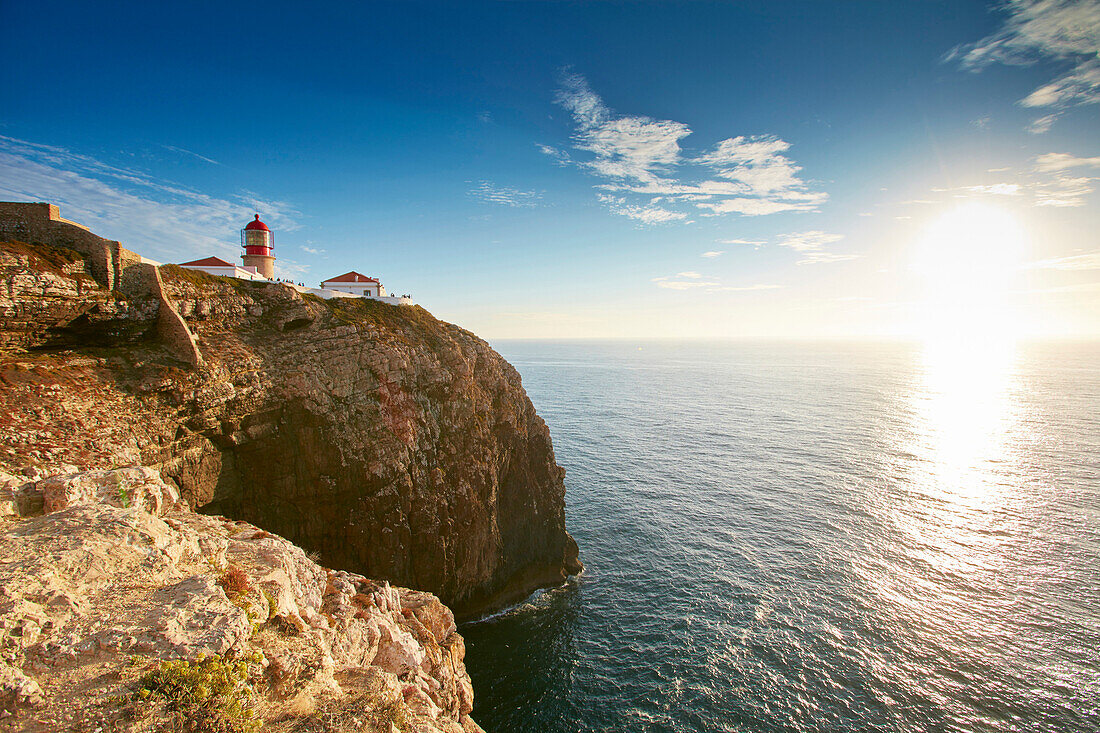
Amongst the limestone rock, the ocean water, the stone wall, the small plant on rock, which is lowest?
the ocean water

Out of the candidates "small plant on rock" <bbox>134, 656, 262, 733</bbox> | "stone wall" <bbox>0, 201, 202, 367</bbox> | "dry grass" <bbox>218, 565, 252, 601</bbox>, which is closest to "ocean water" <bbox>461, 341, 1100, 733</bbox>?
"dry grass" <bbox>218, 565, 252, 601</bbox>

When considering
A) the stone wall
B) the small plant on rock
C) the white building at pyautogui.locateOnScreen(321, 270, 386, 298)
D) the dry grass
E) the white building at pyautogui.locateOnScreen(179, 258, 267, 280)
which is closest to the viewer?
the small plant on rock

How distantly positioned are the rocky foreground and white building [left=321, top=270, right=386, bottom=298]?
3196cm

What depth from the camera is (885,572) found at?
42.6 meters

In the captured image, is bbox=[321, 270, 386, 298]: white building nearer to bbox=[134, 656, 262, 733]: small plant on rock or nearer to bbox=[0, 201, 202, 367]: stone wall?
bbox=[0, 201, 202, 367]: stone wall

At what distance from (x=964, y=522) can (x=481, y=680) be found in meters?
54.7

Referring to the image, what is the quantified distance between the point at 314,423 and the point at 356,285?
20526 mm

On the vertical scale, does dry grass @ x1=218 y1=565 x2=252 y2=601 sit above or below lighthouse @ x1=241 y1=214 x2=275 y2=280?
below

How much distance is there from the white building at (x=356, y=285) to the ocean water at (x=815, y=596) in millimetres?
34329

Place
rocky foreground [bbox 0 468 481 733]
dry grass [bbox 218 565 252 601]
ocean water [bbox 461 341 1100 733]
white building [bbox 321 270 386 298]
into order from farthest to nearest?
white building [bbox 321 270 386 298]
ocean water [bbox 461 341 1100 733]
dry grass [bbox 218 565 252 601]
rocky foreground [bbox 0 468 481 733]

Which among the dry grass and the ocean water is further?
→ the ocean water

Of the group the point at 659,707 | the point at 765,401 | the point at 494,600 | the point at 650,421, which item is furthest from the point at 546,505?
the point at 765,401

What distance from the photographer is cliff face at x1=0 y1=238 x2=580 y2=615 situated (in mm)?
23094

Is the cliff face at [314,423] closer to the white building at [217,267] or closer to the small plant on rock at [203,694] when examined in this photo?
the white building at [217,267]
